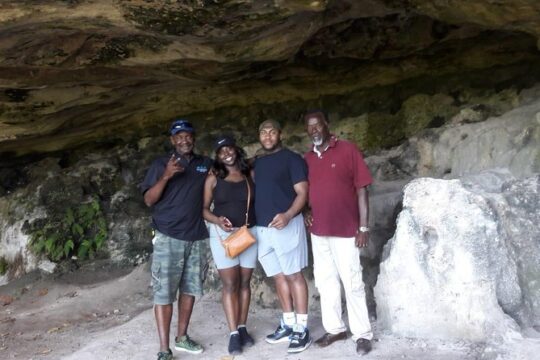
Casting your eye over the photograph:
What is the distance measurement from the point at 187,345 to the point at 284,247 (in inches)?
51.7

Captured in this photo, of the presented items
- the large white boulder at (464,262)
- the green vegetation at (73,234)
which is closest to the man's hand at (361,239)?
the large white boulder at (464,262)

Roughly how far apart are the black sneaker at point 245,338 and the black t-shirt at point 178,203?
950 millimetres

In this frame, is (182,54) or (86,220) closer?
(182,54)

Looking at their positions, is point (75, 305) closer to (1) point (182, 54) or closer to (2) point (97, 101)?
(2) point (97, 101)

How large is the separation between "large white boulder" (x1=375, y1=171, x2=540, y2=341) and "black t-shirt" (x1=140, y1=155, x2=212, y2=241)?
5.59ft

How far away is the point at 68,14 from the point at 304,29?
2.15 meters

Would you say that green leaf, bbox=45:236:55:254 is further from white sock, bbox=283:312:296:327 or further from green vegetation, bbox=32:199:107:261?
white sock, bbox=283:312:296:327

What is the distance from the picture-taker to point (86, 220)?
9.85 m

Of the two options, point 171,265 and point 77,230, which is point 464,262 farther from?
point 77,230

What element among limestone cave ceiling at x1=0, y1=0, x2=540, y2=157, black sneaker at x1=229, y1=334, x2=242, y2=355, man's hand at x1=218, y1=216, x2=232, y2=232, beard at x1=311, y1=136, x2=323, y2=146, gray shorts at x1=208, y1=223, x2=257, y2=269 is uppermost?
limestone cave ceiling at x1=0, y1=0, x2=540, y2=157

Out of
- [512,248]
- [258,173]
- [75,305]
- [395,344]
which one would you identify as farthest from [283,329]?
[75,305]

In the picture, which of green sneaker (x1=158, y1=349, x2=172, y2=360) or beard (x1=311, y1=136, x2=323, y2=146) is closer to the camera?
beard (x1=311, y1=136, x2=323, y2=146)

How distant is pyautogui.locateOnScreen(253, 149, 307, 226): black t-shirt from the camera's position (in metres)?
4.86

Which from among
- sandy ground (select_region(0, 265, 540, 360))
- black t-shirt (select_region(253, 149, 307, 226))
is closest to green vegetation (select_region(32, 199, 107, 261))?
sandy ground (select_region(0, 265, 540, 360))
